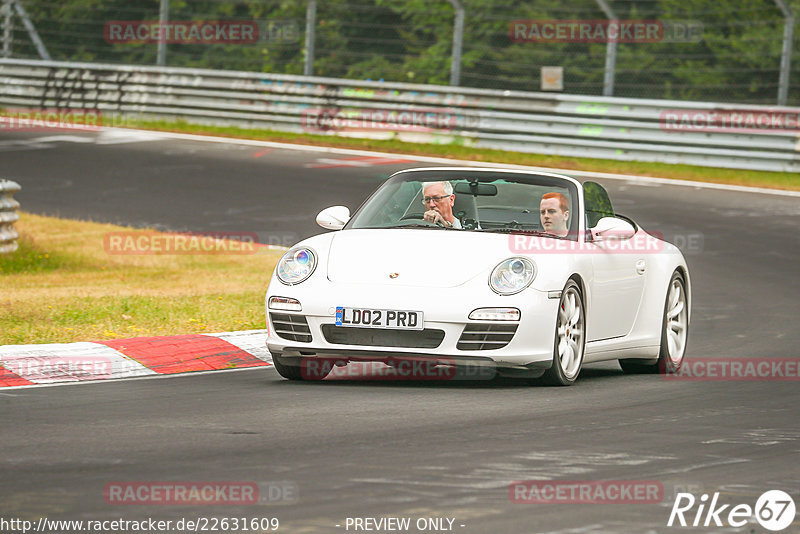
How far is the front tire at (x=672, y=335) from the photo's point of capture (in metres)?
10.0

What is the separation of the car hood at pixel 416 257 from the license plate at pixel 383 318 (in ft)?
0.58

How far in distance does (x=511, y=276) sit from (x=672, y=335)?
7.52ft

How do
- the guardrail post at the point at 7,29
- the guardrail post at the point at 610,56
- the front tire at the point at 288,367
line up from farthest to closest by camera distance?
the guardrail post at the point at 7,29 → the guardrail post at the point at 610,56 → the front tire at the point at 288,367

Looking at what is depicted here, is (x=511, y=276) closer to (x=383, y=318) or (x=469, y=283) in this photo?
(x=469, y=283)

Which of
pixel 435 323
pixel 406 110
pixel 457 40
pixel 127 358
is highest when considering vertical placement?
pixel 457 40

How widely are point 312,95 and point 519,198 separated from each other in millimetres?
17483

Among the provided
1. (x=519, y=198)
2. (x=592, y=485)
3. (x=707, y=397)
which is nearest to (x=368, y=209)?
(x=519, y=198)

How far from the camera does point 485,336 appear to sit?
26.8 ft

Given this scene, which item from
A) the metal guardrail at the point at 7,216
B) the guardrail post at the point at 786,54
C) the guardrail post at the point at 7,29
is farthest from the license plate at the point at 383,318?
the guardrail post at the point at 7,29

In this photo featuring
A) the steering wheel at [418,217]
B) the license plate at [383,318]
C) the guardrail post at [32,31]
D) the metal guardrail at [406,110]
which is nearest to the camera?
the license plate at [383,318]

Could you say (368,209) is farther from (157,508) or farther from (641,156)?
(641,156)

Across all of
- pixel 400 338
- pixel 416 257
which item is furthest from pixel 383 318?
pixel 416 257

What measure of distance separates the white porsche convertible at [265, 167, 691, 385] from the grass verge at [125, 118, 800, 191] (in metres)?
12.8

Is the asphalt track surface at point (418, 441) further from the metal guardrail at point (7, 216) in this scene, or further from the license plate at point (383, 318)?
the metal guardrail at point (7, 216)
